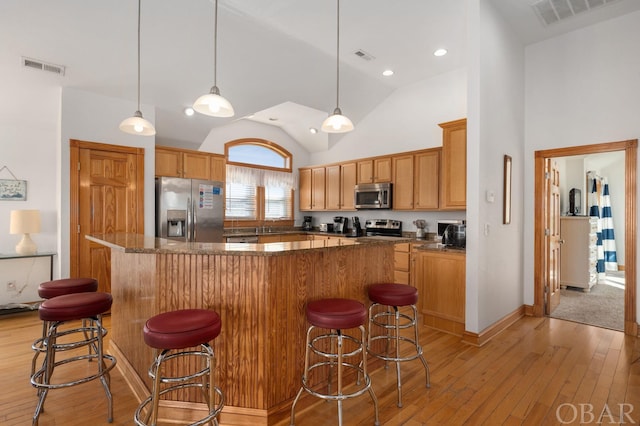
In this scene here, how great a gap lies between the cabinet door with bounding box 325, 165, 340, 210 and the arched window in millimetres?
917

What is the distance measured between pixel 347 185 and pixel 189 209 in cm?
278

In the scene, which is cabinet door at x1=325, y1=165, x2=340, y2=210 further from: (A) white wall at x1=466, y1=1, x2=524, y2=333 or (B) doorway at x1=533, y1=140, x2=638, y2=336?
(B) doorway at x1=533, y1=140, x2=638, y2=336

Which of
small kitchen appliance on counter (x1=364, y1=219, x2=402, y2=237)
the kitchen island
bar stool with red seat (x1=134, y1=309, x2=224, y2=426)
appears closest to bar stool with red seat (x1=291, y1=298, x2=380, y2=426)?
the kitchen island

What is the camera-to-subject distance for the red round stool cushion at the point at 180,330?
1.54 meters

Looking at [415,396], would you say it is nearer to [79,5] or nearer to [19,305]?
[79,5]

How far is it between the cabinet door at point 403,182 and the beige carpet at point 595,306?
2.38 meters

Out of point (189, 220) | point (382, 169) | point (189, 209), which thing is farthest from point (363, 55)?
point (189, 220)

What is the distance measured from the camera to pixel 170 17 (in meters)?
3.28

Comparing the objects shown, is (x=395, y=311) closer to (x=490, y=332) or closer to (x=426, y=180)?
(x=490, y=332)

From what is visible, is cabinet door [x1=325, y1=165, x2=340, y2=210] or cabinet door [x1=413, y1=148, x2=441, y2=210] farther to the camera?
cabinet door [x1=325, y1=165, x2=340, y2=210]

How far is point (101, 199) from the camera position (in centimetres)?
408

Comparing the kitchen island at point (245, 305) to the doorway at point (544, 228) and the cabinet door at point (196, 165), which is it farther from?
the doorway at point (544, 228)

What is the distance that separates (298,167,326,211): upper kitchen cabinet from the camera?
21.2 feet

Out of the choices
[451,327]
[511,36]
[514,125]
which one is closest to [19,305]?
[451,327]
